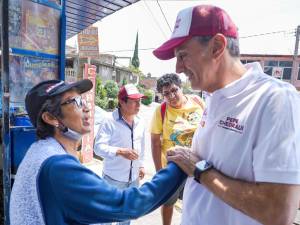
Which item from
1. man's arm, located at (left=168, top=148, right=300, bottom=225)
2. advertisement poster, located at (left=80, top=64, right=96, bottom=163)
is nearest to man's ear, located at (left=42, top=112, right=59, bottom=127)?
man's arm, located at (left=168, top=148, right=300, bottom=225)

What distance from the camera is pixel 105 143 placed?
296 centimetres

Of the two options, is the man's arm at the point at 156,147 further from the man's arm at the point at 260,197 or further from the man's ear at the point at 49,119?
the man's arm at the point at 260,197

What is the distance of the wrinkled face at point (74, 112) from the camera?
1619 mm

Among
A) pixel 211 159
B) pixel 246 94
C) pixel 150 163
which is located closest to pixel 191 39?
pixel 246 94

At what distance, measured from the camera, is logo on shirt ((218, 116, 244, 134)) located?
1.10 metres

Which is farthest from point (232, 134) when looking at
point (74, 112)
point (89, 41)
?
point (89, 41)

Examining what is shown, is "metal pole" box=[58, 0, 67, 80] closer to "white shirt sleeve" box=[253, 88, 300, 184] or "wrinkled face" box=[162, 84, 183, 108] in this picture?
"wrinkled face" box=[162, 84, 183, 108]

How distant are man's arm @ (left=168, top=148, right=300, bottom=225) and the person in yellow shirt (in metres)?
1.73

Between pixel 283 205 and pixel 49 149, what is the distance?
110cm

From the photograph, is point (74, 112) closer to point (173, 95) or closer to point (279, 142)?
point (279, 142)

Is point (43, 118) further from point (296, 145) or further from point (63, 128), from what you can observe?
point (296, 145)

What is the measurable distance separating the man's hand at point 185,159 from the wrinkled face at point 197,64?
1.11ft

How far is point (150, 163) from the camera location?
7219 mm

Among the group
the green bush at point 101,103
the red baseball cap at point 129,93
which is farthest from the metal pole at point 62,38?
the green bush at point 101,103
